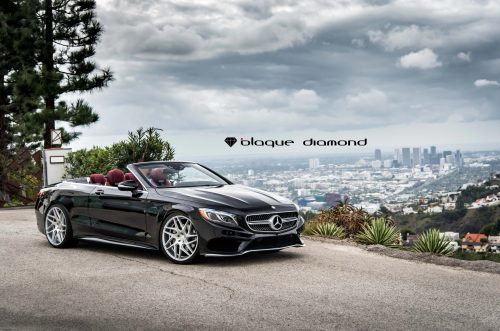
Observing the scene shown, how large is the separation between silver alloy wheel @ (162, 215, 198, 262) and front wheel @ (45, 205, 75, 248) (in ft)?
7.66

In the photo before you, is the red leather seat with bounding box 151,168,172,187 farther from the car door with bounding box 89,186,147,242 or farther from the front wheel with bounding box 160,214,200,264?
the front wheel with bounding box 160,214,200,264

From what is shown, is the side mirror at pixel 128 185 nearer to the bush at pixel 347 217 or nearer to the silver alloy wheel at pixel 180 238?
the silver alloy wheel at pixel 180 238

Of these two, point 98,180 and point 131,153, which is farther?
point 131,153

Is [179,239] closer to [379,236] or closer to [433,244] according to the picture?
[433,244]

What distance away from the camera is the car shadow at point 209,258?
986cm

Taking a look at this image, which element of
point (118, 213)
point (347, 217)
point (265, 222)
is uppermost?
point (118, 213)

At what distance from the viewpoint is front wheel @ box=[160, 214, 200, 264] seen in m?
9.41

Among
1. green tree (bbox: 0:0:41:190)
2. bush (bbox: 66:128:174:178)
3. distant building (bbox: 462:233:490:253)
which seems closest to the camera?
distant building (bbox: 462:233:490:253)

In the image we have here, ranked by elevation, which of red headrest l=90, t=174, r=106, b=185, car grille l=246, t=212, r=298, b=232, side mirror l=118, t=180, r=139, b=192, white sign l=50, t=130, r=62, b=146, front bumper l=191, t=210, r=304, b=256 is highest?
white sign l=50, t=130, r=62, b=146

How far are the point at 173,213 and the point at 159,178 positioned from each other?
944 millimetres

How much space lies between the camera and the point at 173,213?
9562 millimetres

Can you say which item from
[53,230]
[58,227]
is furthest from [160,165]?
[53,230]

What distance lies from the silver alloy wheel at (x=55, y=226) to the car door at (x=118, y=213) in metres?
0.75

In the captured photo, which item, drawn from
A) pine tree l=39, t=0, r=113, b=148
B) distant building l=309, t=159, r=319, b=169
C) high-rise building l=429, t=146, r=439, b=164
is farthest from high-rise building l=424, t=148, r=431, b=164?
pine tree l=39, t=0, r=113, b=148
